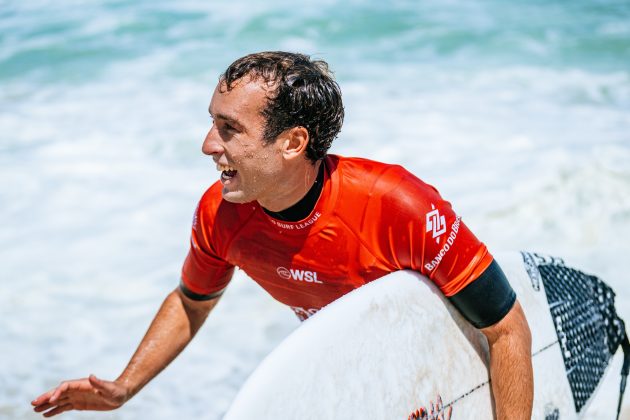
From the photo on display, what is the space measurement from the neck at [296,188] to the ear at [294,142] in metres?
0.05

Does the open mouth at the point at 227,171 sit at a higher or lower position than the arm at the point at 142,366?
higher

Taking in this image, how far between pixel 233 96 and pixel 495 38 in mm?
10199

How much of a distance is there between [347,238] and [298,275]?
0.73 feet

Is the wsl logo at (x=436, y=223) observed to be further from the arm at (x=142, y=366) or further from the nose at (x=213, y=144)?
the arm at (x=142, y=366)

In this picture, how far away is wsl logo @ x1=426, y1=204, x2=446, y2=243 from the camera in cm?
229

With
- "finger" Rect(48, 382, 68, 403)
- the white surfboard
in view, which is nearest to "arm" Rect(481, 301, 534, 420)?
the white surfboard

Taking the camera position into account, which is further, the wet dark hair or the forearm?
the forearm

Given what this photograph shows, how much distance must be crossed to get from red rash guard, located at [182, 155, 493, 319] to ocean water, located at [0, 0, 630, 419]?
1.21 meters

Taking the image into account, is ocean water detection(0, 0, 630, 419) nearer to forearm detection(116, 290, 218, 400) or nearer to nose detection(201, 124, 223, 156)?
forearm detection(116, 290, 218, 400)

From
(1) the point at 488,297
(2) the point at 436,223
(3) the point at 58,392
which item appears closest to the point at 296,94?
(2) the point at 436,223

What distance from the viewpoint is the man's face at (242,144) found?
7.36ft

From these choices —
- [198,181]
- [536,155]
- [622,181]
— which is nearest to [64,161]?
[198,181]

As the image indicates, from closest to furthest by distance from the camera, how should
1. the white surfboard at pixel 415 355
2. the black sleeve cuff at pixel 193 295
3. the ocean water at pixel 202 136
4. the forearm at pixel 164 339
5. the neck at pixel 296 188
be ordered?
the white surfboard at pixel 415 355 < the neck at pixel 296 188 < the forearm at pixel 164 339 < the black sleeve cuff at pixel 193 295 < the ocean water at pixel 202 136

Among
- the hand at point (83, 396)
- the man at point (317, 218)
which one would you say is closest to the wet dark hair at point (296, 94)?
the man at point (317, 218)
